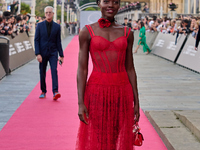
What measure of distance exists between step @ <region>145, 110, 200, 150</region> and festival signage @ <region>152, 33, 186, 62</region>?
10049mm

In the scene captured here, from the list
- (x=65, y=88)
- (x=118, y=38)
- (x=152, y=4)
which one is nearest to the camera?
(x=118, y=38)

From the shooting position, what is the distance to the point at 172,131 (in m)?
5.72

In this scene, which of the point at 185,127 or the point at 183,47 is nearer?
the point at 185,127

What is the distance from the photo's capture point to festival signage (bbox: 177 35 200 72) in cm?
1374

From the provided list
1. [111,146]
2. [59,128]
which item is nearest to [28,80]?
[59,128]

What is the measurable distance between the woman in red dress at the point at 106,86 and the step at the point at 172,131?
5.84 feet

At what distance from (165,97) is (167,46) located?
10508mm

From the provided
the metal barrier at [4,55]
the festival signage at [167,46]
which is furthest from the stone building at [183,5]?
the metal barrier at [4,55]

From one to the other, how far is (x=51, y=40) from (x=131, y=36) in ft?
17.6

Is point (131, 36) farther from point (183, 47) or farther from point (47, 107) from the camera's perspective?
point (183, 47)

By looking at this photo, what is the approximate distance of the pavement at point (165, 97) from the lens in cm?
557

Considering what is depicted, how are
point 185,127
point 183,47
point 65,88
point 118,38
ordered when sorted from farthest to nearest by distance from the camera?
point 183,47 < point 65,88 < point 185,127 < point 118,38

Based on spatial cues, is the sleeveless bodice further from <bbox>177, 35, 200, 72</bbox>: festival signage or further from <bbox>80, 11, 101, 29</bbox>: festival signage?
<bbox>80, 11, 101, 29</bbox>: festival signage

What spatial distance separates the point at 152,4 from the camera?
55.6m
